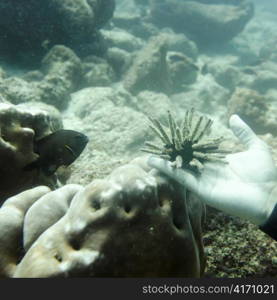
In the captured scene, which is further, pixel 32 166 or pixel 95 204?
pixel 32 166

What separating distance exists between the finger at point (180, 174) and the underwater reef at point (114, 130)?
7 centimetres

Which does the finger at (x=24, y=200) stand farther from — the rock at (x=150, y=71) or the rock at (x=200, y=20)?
the rock at (x=200, y=20)

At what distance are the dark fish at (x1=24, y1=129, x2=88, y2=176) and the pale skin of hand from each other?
1.17 m

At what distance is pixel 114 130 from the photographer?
7812 mm

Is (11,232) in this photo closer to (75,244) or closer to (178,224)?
(75,244)

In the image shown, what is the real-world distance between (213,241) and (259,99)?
7878mm

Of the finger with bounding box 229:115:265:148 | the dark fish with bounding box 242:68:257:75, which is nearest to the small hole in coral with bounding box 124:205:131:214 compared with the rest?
the finger with bounding box 229:115:265:148

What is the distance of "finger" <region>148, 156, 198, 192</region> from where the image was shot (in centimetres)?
261

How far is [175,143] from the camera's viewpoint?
9.36 ft

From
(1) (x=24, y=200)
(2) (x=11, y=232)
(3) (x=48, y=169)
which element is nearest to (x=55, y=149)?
(3) (x=48, y=169)

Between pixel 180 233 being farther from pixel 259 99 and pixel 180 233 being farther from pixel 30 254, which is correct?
pixel 259 99

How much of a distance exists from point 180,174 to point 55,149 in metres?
1.57

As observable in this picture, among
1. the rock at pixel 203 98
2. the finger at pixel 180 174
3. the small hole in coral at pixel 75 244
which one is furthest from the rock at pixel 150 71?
the small hole in coral at pixel 75 244

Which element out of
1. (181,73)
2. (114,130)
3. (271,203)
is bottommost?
(114,130)
